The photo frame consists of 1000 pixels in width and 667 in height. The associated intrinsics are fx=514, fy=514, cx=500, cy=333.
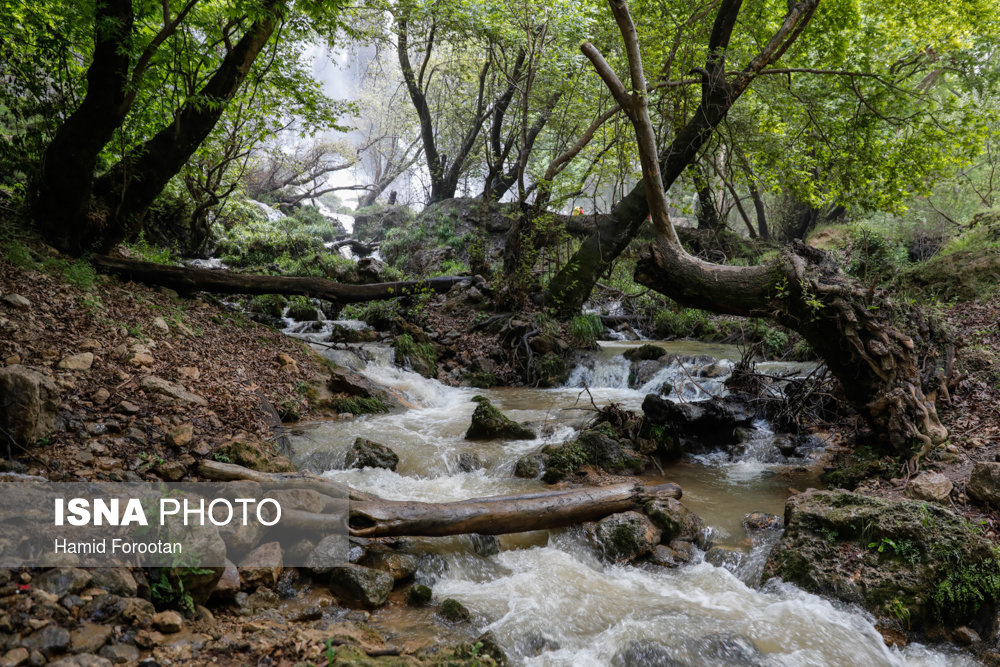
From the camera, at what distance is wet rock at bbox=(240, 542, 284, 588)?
2.87m

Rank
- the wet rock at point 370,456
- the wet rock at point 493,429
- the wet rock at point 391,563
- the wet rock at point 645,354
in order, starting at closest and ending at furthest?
the wet rock at point 391,563 → the wet rock at point 370,456 → the wet rock at point 493,429 → the wet rock at point 645,354

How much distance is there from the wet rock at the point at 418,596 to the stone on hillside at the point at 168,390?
9.71 feet

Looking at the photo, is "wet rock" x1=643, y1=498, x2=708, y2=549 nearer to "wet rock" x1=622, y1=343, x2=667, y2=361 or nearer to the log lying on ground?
"wet rock" x1=622, y1=343, x2=667, y2=361

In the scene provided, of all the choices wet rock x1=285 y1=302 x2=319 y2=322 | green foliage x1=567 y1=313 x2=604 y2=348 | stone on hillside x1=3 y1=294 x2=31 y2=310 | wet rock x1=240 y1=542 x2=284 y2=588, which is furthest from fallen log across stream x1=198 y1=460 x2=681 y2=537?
wet rock x1=285 y1=302 x2=319 y2=322

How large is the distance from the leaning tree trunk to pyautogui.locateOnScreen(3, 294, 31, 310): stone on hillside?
5.72 meters

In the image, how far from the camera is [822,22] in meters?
7.44

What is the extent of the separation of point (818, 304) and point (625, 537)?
109 inches

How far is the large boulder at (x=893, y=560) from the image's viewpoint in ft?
9.87

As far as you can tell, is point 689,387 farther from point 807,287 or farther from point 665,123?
point 665,123

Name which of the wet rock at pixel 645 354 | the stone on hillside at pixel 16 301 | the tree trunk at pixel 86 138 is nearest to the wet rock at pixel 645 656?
the stone on hillside at pixel 16 301

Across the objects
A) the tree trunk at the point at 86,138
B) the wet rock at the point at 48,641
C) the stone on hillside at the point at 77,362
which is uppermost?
→ the tree trunk at the point at 86,138

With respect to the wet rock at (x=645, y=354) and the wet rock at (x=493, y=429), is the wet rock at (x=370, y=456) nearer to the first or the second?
the wet rock at (x=493, y=429)

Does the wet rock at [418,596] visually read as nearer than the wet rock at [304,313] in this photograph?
Yes

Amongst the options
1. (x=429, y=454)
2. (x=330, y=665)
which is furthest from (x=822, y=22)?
(x=330, y=665)
